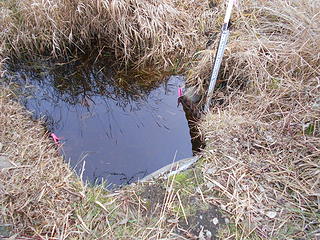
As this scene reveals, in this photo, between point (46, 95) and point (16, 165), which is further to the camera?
point (46, 95)

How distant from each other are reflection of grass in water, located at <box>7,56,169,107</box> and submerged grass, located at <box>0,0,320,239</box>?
21 centimetres

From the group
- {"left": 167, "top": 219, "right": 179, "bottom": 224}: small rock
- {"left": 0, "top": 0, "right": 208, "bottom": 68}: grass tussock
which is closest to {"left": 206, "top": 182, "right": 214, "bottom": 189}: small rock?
{"left": 167, "top": 219, "right": 179, "bottom": 224}: small rock

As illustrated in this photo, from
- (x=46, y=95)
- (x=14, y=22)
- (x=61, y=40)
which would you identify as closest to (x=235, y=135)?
(x=46, y=95)

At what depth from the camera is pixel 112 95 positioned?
12.1ft

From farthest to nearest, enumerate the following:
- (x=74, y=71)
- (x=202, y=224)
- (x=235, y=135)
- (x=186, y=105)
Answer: (x=74, y=71), (x=186, y=105), (x=235, y=135), (x=202, y=224)

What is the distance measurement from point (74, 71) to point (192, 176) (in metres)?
2.32

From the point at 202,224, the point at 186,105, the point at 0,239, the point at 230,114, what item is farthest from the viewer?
the point at 186,105

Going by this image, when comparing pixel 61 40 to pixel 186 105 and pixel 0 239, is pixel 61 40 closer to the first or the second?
pixel 186 105

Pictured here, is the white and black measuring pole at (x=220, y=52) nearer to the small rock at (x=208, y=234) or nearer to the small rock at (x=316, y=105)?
the small rock at (x=316, y=105)

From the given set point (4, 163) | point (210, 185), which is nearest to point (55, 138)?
point (4, 163)

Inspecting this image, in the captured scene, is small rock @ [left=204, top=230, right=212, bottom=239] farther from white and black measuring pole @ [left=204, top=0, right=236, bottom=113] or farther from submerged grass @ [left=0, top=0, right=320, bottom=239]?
white and black measuring pole @ [left=204, top=0, right=236, bottom=113]

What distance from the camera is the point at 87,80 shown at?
3.84 metres

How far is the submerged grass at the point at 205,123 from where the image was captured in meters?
2.05

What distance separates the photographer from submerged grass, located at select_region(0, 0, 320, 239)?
2.05m
